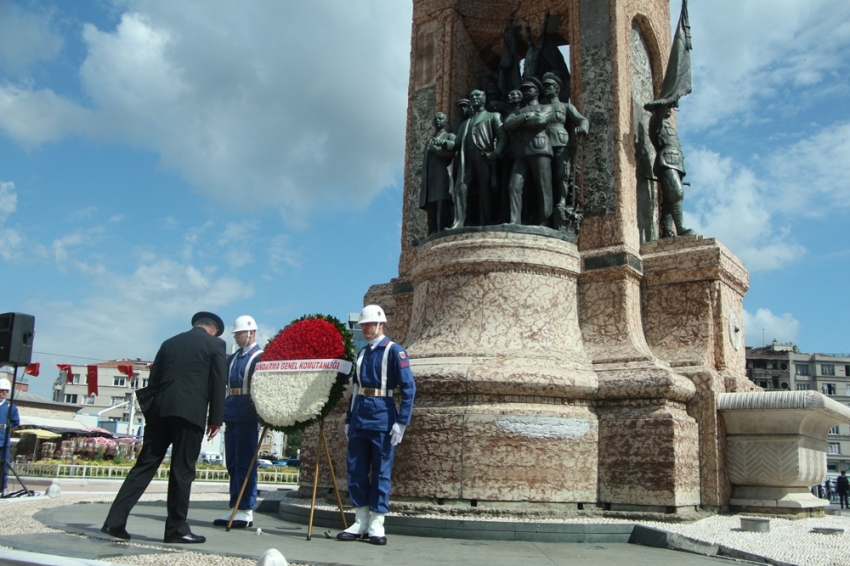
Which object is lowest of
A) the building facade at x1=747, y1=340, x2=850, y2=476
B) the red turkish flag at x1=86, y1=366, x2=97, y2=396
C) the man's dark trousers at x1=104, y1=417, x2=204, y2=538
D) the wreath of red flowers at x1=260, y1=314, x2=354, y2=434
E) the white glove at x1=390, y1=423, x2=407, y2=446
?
the man's dark trousers at x1=104, y1=417, x2=204, y2=538

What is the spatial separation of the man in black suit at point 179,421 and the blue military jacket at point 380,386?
1.15 m

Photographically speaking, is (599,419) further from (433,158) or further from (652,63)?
(652,63)

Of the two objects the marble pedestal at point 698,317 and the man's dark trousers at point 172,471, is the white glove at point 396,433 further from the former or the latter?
the marble pedestal at point 698,317

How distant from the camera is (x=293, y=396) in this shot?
700cm

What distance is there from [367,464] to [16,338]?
22.3ft

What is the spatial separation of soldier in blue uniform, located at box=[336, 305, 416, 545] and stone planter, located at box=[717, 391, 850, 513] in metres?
3.81

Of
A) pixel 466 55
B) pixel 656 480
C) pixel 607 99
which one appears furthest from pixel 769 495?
pixel 466 55

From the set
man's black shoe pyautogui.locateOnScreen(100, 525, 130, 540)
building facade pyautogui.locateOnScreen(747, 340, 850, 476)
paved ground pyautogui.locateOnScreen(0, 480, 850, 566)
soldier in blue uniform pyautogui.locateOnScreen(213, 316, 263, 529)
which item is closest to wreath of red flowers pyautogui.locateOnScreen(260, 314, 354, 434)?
soldier in blue uniform pyautogui.locateOnScreen(213, 316, 263, 529)

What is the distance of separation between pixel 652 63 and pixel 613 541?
7430 mm

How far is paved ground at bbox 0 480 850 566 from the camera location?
490 centimetres

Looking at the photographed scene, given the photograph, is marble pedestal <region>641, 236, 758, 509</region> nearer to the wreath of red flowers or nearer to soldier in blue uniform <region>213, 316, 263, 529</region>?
the wreath of red flowers

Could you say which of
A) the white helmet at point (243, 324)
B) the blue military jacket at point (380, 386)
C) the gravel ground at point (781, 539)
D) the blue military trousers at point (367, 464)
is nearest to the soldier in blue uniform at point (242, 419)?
the white helmet at point (243, 324)

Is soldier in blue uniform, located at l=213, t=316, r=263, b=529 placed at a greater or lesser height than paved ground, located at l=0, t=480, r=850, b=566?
greater

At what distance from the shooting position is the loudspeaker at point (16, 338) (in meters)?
11.1
